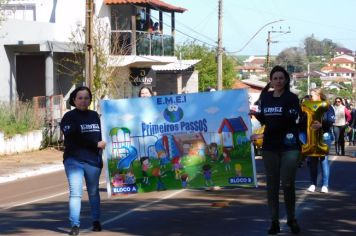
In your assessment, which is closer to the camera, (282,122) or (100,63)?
(282,122)

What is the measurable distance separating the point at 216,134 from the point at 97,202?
2.80m

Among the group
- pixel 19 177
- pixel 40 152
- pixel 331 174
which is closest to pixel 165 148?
pixel 331 174

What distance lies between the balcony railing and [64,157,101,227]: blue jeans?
2592 cm

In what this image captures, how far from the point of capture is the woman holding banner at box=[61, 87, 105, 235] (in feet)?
31.4

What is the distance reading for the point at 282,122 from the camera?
357 inches

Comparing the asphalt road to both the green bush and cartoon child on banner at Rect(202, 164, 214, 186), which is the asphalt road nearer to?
cartoon child on banner at Rect(202, 164, 214, 186)

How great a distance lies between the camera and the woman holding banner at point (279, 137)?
9078mm

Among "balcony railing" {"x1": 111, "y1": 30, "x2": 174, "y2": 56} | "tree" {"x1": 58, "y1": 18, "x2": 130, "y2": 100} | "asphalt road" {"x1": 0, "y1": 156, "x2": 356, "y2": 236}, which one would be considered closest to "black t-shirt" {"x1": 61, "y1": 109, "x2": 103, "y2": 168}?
"asphalt road" {"x1": 0, "y1": 156, "x2": 356, "y2": 236}

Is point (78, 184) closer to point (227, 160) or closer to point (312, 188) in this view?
point (227, 160)

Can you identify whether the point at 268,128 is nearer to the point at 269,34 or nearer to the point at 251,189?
the point at 251,189

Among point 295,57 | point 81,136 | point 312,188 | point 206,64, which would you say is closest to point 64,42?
point 312,188

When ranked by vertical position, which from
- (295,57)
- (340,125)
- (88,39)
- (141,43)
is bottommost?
(340,125)

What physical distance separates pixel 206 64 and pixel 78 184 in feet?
200

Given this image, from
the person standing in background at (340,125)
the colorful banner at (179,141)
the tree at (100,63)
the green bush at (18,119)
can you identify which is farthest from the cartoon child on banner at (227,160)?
the tree at (100,63)
